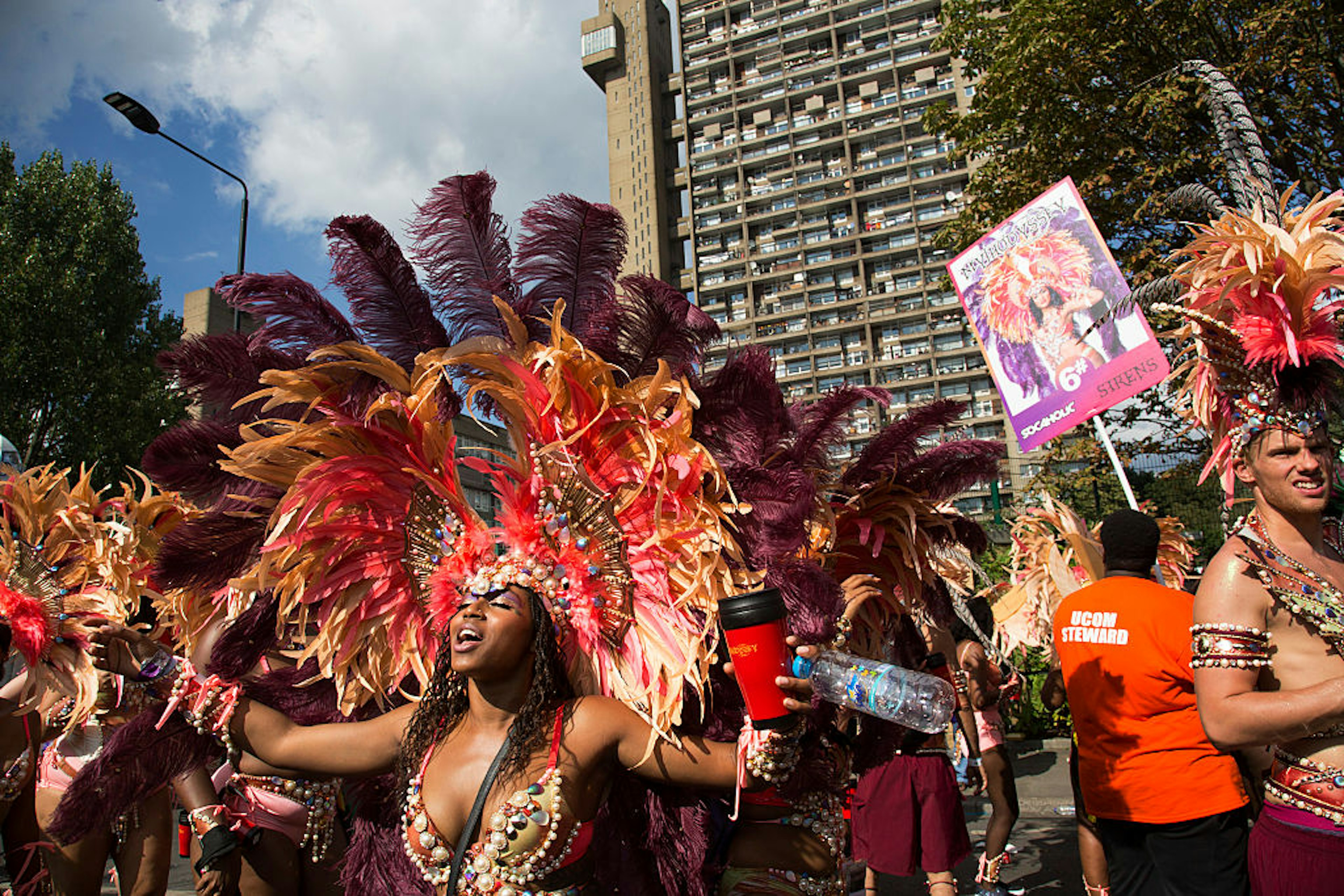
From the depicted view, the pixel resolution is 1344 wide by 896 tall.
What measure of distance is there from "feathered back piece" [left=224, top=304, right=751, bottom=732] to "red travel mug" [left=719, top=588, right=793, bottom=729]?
0.36m

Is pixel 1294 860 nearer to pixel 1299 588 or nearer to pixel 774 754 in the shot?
pixel 1299 588

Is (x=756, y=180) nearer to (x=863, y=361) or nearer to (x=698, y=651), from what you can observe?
(x=863, y=361)

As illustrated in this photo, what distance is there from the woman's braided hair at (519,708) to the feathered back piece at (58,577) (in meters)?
1.20

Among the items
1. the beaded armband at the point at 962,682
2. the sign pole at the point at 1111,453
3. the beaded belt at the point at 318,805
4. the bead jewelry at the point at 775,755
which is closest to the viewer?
the bead jewelry at the point at 775,755

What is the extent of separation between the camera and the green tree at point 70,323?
17062 mm

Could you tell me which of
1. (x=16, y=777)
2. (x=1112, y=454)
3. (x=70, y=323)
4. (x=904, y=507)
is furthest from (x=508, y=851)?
(x=70, y=323)

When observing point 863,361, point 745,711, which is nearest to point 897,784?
point 745,711

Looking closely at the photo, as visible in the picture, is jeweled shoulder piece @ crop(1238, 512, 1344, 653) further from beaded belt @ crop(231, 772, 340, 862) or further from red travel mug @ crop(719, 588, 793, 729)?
beaded belt @ crop(231, 772, 340, 862)

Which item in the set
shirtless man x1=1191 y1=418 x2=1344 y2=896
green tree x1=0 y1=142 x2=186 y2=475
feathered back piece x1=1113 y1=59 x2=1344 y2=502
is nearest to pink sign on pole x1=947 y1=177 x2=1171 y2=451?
feathered back piece x1=1113 y1=59 x2=1344 y2=502

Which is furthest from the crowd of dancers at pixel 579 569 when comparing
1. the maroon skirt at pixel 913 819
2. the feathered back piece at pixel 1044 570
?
the feathered back piece at pixel 1044 570

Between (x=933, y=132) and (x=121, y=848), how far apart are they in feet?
44.5

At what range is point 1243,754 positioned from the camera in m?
2.86

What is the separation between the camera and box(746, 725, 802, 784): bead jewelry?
204 centimetres

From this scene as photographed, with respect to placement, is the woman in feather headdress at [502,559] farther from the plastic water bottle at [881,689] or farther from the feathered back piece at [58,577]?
the feathered back piece at [58,577]
